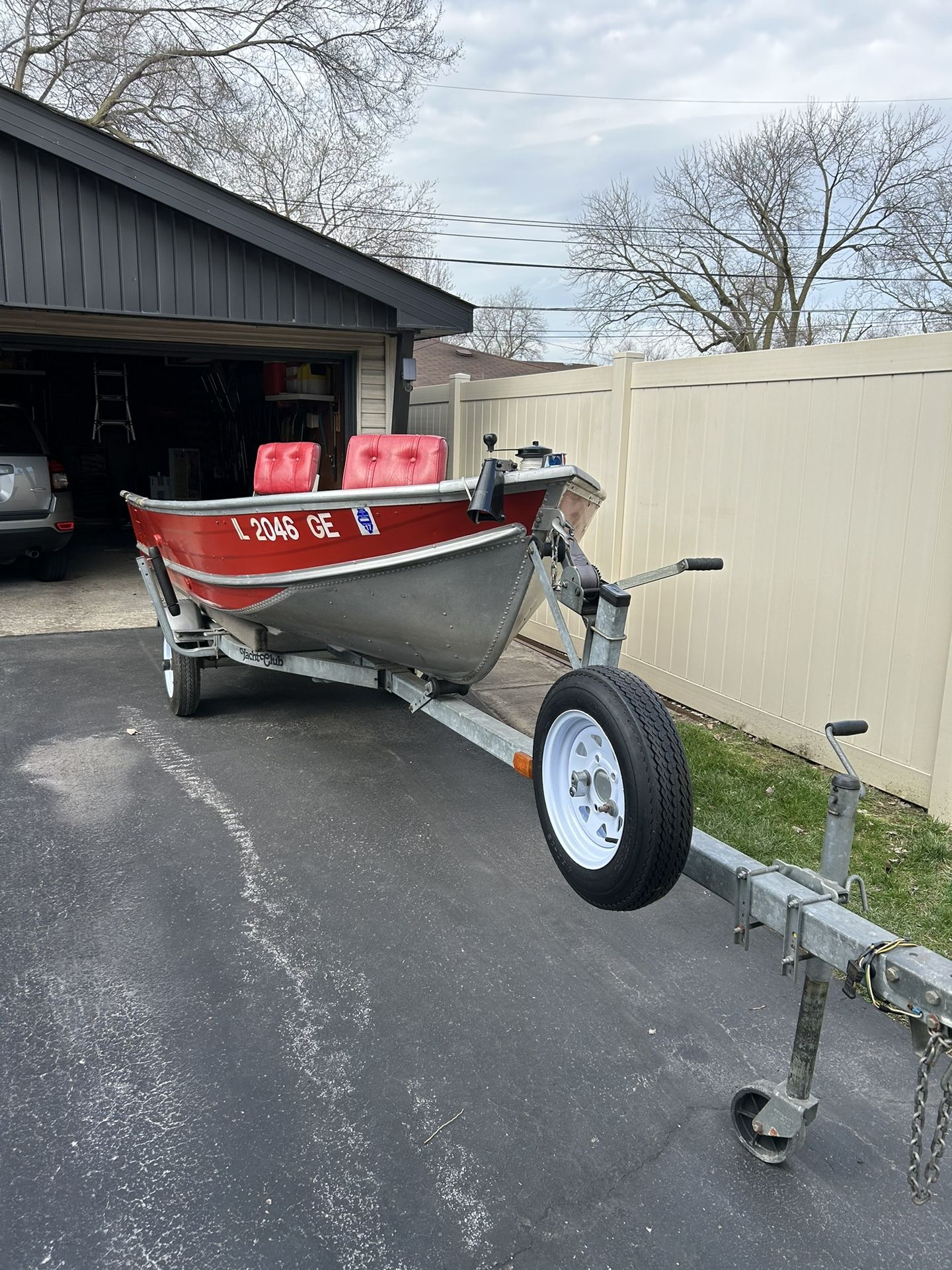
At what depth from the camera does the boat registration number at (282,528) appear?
3938 millimetres

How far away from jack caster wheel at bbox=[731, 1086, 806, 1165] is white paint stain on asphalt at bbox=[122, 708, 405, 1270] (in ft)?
3.05

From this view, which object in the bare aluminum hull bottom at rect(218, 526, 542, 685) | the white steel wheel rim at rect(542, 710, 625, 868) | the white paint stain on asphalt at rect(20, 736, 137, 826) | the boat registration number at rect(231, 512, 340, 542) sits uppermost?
the boat registration number at rect(231, 512, 340, 542)

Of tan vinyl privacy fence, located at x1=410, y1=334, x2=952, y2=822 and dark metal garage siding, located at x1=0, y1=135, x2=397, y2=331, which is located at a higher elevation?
dark metal garage siding, located at x1=0, y1=135, x2=397, y2=331

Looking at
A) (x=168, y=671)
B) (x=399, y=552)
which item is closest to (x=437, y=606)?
(x=399, y=552)

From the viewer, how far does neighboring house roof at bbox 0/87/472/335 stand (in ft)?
23.9

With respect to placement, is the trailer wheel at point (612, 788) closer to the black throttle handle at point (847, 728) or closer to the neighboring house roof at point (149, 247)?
the black throttle handle at point (847, 728)

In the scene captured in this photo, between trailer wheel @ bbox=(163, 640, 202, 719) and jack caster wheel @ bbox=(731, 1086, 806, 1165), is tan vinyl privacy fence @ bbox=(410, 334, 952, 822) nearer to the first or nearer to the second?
jack caster wheel @ bbox=(731, 1086, 806, 1165)

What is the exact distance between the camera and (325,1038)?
2875 mm

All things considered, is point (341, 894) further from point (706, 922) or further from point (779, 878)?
point (779, 878)

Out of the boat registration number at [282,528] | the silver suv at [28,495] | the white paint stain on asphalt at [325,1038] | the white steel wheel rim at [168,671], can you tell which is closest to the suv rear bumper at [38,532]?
the silver suv at [28,495]

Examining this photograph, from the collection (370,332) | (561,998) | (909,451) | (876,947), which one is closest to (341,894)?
(561,998)

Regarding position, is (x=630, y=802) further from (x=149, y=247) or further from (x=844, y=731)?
(x=149, y=247)

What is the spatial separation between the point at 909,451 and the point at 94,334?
7.80 metres

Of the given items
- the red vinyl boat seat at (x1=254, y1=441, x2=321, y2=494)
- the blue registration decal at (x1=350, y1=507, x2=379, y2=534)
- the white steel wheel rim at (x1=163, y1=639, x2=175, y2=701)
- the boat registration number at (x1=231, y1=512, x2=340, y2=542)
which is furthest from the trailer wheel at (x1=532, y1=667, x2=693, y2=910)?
the white steel wheel rim at (x1=163, y1=639, x2=175, y2=701)
